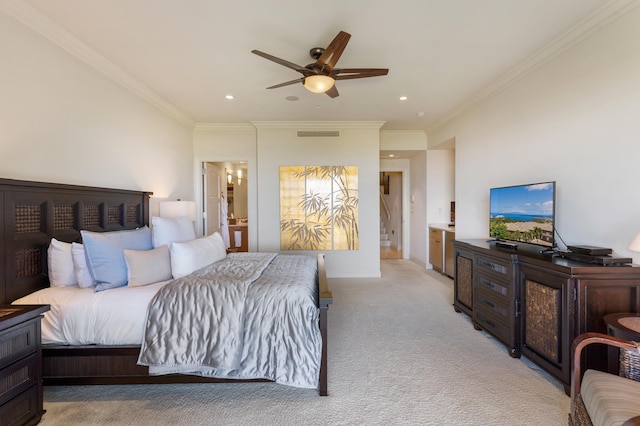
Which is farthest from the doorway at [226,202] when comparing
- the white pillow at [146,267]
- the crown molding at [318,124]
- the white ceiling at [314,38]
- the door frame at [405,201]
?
the door frame at [405,201]

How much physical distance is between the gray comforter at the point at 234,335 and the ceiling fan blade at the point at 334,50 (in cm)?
186

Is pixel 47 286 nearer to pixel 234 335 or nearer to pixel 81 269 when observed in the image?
pixel 81 269

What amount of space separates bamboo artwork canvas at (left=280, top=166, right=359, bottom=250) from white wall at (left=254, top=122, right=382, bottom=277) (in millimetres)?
109

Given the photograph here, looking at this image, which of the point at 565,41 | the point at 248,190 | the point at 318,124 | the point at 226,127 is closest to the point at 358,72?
the point at 565,41

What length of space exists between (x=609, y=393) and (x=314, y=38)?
2.95 meters

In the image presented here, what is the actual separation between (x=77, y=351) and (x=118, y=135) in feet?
7.33

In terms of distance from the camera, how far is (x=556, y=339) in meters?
1.96

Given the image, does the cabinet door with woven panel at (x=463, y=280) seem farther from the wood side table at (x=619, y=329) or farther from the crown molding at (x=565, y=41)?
the crown molding at (x=565, y=41)

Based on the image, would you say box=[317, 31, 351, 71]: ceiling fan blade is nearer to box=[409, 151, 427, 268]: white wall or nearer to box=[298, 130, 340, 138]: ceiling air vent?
box=[298, 130, 340, 138]: ceiling air vent

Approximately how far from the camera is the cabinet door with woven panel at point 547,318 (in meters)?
1.87

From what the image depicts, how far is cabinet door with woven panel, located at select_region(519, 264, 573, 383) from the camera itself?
1.87 meters

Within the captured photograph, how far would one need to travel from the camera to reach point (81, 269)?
6.86ft

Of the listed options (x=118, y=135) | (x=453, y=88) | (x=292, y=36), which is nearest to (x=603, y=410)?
(x=292, y=36)

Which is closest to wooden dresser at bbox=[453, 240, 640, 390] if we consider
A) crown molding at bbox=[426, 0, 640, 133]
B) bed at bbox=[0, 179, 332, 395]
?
bed at bbox=[0, 179, 332, 395]
